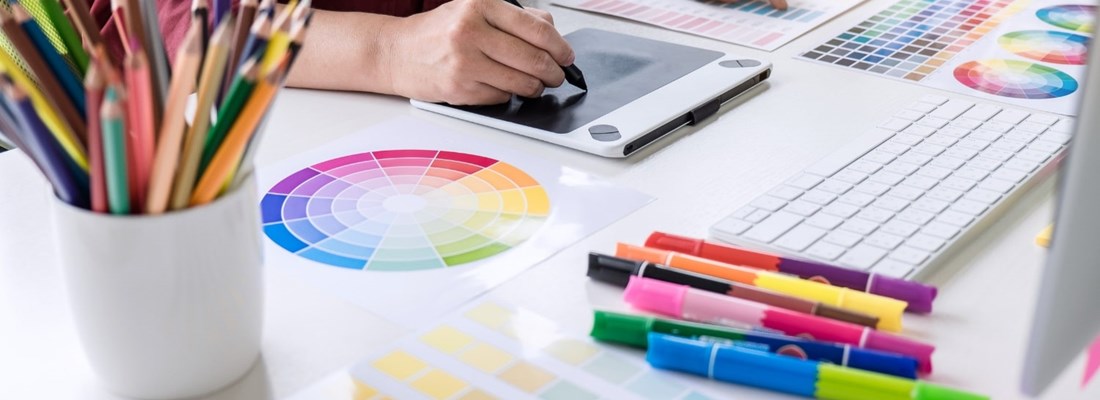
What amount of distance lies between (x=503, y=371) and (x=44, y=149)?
253mm

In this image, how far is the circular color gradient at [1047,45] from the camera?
3.52ft

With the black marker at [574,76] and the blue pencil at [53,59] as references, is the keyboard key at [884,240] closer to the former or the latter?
the black marker at [574,76]

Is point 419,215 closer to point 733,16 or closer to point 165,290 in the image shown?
point 165,290

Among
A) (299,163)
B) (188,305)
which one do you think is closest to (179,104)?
(188,305)

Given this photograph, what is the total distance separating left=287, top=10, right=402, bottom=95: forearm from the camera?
3.25 feet

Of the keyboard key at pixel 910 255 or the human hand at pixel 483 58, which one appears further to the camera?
the human hand at pixel 483 58

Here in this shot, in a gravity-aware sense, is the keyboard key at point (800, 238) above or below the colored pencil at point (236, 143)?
below

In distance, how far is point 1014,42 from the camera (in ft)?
3.68

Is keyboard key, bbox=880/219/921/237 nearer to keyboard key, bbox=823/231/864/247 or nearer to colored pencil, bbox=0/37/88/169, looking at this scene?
keyboard key, bbox=823/231/864/247

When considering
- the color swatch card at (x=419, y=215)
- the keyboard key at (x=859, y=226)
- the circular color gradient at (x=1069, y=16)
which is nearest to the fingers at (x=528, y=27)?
the color swatch card at (x=419, y=215)

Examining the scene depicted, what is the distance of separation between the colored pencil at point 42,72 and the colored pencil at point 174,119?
0.05 m

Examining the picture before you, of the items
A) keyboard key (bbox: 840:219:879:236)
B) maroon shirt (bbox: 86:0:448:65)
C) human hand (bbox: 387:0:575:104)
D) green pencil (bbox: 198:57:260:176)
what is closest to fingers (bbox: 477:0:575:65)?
human hand (bbox: 387:0:575:104)

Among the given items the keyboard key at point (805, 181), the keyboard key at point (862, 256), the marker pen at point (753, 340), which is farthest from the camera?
the keyboard key at point (805, 181)

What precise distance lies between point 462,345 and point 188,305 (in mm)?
153
